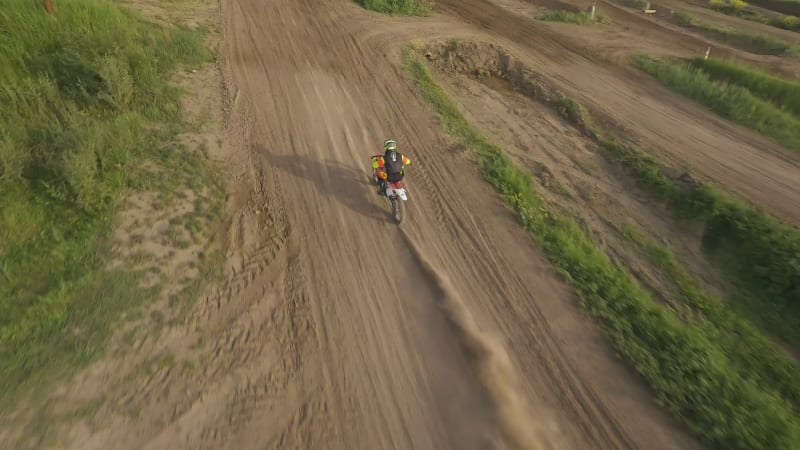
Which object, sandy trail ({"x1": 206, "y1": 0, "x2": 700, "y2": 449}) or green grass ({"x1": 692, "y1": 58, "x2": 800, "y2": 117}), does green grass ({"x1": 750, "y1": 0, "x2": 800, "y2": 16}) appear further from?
sandy trail ({"x1": 206, "y1": 0, "x2": 700, "y2": 449})

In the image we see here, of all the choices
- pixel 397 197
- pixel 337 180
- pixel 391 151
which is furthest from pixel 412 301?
pixel 337 180

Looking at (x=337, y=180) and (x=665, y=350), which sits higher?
(x=337, y=180)

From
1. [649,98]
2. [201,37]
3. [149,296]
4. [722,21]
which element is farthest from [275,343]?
[722,21]

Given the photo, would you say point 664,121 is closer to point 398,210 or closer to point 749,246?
point 749,246

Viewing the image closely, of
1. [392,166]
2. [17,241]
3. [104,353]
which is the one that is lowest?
[104,353]

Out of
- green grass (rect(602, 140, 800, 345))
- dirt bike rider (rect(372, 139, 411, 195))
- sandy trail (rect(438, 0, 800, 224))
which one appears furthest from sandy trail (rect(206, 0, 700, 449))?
sandy trail (rect(438, 0, 800, 224))

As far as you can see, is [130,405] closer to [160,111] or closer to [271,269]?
[271,269]

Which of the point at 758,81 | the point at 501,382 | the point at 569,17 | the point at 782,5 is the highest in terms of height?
the point at 782,5
